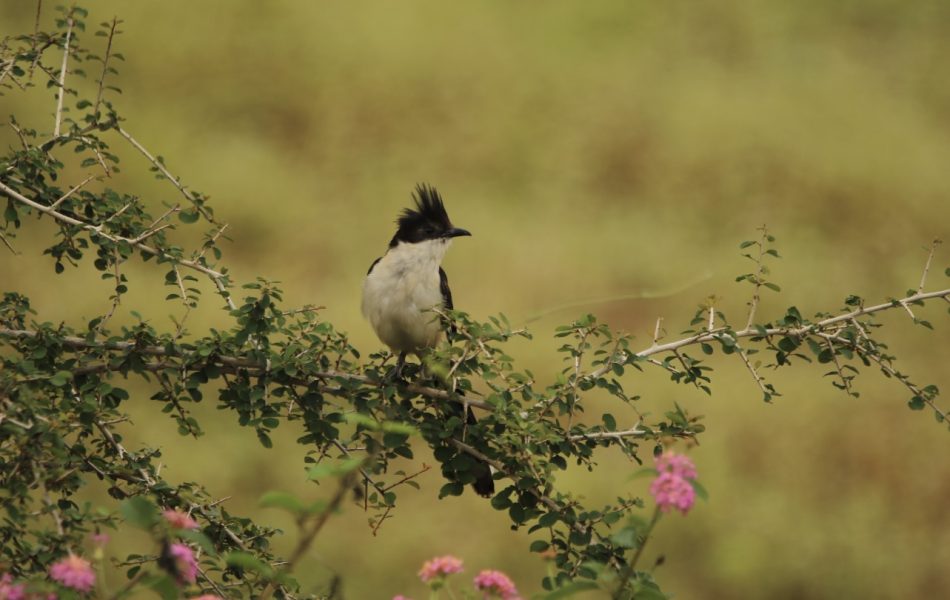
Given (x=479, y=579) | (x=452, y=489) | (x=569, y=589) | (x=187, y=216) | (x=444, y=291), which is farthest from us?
(x=444, y=291)

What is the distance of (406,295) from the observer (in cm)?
449

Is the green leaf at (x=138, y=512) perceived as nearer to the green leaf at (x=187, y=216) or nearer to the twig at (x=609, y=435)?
the twig at (x=609, y=435)

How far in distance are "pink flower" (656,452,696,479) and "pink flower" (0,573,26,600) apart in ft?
3.30

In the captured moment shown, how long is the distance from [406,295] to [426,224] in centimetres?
37

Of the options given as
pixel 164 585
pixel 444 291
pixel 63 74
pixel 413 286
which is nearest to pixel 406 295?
pixel 413 286

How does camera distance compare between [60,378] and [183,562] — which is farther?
[60,378]

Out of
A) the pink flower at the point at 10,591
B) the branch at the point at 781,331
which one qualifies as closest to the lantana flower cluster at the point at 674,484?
the pink flower at the point at 10,591

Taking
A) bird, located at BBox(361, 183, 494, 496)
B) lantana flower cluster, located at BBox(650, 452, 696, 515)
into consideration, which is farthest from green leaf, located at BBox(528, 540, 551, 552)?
bird, located at BBox(361, 183, 494, 496)

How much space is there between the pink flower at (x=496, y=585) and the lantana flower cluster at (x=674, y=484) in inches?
12.4

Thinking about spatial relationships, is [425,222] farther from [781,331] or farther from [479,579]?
[479,579]

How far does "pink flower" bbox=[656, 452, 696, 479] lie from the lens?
1.94m

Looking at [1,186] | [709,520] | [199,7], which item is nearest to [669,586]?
[709,520]

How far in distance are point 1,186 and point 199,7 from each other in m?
7.12

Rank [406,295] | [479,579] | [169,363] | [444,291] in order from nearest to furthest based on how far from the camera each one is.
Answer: [479,579], [169,363], [406,295], [444,291]
